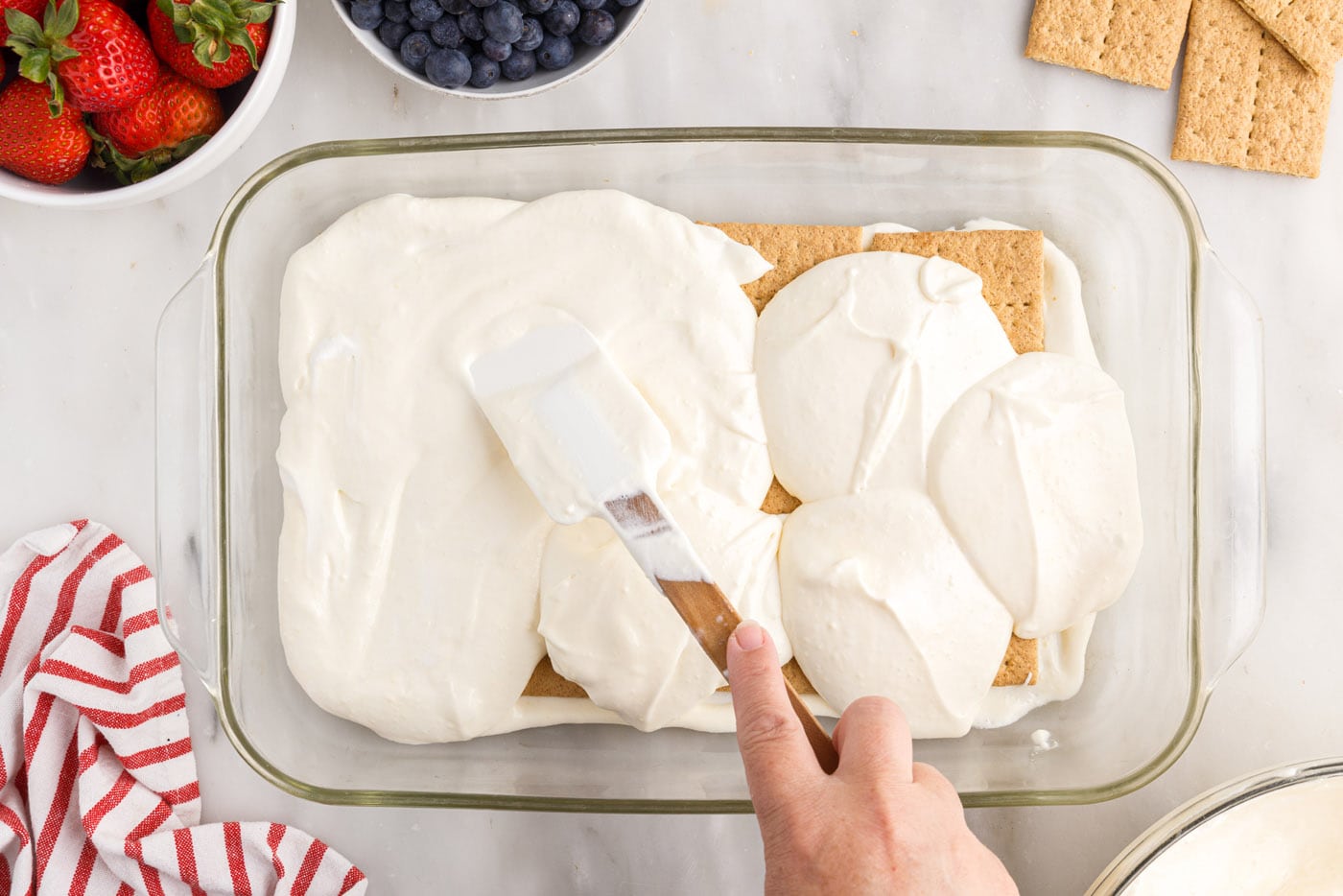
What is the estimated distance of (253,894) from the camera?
1.26m

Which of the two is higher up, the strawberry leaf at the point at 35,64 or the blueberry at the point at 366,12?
the blueberry at the point at 366,12

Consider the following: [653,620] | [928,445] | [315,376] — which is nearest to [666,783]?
[653,620]

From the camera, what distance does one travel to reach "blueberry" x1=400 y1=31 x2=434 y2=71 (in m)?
1.14

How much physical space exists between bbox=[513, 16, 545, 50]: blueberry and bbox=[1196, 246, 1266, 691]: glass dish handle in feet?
2.74

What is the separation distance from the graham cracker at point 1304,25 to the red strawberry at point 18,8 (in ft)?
4.66

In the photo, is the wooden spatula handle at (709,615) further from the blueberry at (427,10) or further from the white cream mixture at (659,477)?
the blueberry at (427,10)

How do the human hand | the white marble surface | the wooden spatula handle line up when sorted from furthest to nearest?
the white marble surface, the wooden spatula handle, the human hand

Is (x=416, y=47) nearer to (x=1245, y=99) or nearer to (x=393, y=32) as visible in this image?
(x=393, y=32)

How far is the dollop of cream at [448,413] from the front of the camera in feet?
3.56

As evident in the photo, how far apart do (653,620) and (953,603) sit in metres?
0.33

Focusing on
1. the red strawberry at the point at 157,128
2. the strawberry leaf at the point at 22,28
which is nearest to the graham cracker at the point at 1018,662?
the red strawberry at the point at 157,128

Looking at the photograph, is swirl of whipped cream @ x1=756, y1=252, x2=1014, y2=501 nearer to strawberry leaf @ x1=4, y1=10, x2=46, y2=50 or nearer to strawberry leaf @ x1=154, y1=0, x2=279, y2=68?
strawberry leaf @ x1=154, y1=0, x2=279, y2=68

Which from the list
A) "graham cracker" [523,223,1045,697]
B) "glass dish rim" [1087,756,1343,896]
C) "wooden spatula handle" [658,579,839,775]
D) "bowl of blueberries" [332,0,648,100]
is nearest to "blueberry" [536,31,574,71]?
"bowl of blueberries" [332,0,648,100]

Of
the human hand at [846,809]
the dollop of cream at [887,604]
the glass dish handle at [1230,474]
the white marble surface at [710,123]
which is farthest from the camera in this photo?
the white marble surface at [710,123]
